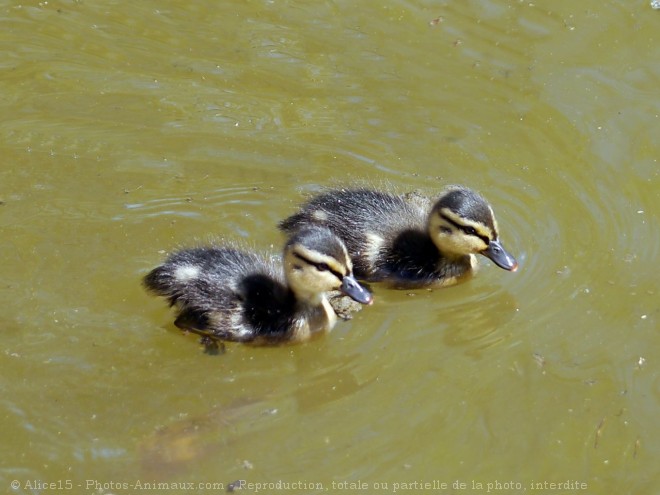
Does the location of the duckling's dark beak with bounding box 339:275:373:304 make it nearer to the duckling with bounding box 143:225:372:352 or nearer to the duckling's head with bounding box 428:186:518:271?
the duckling with bounding box 143:225:372:352

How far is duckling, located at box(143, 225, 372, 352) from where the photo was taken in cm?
538

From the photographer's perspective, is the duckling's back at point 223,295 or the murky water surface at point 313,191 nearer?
the murky water surface at point 313,191

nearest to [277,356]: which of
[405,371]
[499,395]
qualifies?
[405,371]

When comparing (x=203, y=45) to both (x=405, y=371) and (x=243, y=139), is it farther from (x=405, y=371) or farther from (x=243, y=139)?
(x=405, y=371)

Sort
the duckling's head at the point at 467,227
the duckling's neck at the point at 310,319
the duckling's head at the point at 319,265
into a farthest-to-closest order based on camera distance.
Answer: the duckling's head at the point at 467,227, the duckling's neck at the point at 310,319, the duckling's head at the point at 319,265

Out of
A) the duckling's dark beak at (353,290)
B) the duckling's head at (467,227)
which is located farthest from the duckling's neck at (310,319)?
the duckling's head at (467,227)

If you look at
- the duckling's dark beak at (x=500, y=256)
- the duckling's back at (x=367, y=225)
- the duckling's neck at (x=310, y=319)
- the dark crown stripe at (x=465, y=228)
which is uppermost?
the dark crown stripe at (x=465, y=228)

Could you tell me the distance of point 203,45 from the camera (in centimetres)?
784

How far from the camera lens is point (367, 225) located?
6035 mm

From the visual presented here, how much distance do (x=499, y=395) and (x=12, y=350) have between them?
2.46m

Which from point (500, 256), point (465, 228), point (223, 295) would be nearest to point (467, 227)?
point (465, 228)

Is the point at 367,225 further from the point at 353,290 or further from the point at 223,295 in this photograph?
the point at 223,295

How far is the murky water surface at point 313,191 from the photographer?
483cm

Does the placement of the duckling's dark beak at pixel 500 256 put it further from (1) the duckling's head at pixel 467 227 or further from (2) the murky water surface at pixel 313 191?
(2) the murky water surface at pixel 313 191
